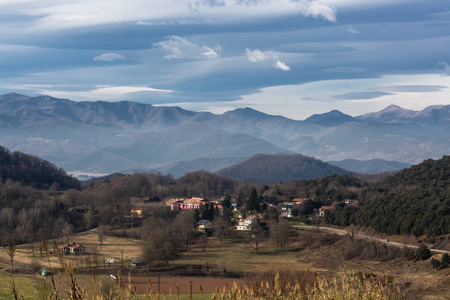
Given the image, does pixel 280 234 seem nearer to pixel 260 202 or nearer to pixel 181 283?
pixel 181 283

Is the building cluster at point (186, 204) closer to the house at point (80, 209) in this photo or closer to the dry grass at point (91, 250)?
the house at point (80, 209)

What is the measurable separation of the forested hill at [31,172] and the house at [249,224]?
5396 cm

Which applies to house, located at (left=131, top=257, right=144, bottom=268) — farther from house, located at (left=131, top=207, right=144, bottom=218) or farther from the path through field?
house, located at (left=131, top=207, right=144, bottom=218)

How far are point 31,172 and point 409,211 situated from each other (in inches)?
3311

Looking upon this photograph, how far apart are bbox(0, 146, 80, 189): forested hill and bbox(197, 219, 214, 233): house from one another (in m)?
50.9

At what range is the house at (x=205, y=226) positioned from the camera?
208 feet

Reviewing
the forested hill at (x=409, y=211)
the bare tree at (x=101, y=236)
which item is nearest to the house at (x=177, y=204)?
the bare tree at (x=101, y=236)

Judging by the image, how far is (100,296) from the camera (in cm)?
591

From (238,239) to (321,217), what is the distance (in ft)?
42.9

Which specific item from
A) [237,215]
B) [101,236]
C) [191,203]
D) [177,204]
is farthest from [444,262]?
[177,204]

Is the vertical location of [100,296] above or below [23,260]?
above

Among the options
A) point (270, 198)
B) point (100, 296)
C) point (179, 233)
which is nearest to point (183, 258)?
point (179, 233)

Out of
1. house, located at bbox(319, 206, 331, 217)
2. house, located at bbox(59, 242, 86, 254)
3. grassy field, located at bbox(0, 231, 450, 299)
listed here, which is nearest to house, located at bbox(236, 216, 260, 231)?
grassy field, located at bbox(0, 231, 450, 299)

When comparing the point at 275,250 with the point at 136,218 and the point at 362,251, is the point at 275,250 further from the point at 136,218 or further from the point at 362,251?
the point at 136,218
